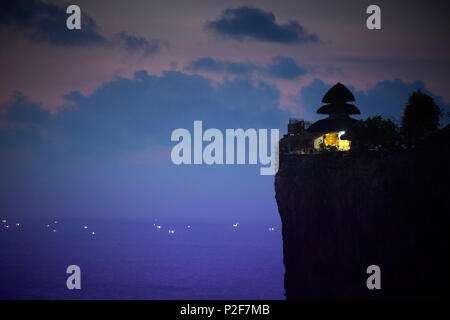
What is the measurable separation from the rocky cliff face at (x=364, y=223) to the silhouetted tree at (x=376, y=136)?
195 centimetres

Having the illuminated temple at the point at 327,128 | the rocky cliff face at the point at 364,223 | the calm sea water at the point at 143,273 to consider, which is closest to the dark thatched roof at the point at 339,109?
the illuminated temple at the point at 327,128

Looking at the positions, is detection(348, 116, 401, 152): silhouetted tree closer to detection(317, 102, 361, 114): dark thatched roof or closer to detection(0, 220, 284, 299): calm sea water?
detection(317, 102, 361, 114): dark thatched roof

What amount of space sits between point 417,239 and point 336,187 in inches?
320

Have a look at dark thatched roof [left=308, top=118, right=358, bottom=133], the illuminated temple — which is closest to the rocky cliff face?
the illuminated temple

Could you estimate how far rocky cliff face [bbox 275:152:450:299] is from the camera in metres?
32.3

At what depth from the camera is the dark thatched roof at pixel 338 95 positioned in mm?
47406

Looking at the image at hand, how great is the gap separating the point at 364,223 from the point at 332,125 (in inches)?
483

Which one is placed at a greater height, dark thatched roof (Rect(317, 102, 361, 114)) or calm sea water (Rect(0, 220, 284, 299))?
dark thatched roof (Rect(317, 102, 361, 114))

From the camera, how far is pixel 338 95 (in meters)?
47.4

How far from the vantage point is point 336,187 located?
39.3m

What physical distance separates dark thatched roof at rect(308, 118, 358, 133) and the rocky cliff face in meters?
5.13

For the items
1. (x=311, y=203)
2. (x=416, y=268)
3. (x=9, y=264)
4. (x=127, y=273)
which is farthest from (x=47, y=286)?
(x=416, y=268)

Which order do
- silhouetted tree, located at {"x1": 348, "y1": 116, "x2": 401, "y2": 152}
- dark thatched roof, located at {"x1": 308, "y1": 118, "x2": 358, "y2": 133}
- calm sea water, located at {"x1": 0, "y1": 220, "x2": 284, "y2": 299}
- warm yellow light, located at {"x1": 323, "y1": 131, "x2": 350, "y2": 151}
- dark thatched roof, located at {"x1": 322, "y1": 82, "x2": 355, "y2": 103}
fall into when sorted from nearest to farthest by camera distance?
silhouetted tree, located at {"x1": 348, "y1": 116, "x2": 401, "y2": 152} < warm yellow light, located at {"x1": 323, "y1": 131, "x2": 350, "y2": 151} < dark thatched roof, located at {"x1": 308, "y1": 118, "x2": 358, "y2": 133} < dark thatched roof, located at {"x1": 322, "y1": 82, "x2": 355, "y2": 103} < calm sea water, located at {"x1": 0, "y1": 220, "x2": 284, "y2": 299}
